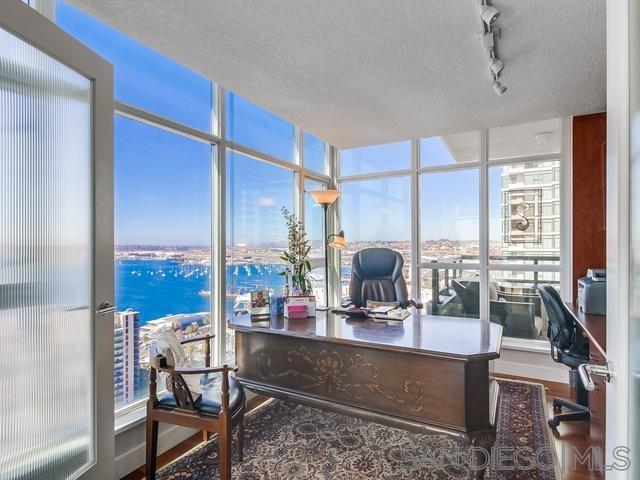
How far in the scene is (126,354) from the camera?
7.41 ft

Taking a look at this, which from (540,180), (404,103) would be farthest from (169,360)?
(540,180)

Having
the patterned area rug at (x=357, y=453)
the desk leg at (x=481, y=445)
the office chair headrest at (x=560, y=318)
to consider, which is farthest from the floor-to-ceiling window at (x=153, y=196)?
the office chair headrest at (x=560, y=318)

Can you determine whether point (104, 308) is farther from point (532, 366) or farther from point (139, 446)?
point (532, 366)

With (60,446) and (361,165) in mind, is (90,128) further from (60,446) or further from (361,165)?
(361,165)

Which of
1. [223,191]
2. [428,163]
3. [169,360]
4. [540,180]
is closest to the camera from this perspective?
[169,360]

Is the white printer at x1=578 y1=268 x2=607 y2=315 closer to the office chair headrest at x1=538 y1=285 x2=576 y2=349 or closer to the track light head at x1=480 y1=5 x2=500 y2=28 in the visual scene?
the office chair headrest at x1=538 y1=285 x2=576 y2=349

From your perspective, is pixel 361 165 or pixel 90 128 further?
pixel 361 165

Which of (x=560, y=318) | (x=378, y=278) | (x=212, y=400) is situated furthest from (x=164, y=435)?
(x=560, y=318)

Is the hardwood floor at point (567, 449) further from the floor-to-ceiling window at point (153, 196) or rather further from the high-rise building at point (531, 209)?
the high-rise building at point (531, 209)

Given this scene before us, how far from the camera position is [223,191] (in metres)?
2.98

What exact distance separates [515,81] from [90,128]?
9.03ft

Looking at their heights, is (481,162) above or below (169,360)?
above

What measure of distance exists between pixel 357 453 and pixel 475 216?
9.64 feet

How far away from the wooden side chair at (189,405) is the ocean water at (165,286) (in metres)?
0.54
